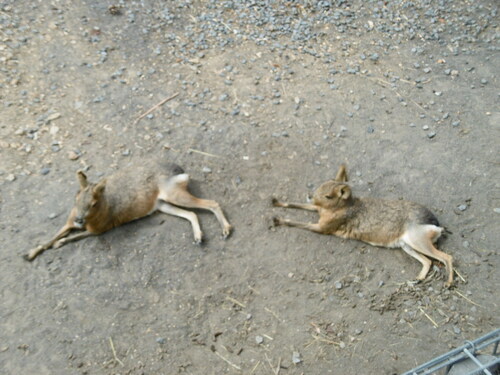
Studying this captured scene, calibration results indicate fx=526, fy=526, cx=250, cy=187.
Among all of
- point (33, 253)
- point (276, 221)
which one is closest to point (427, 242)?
point (276, 221)

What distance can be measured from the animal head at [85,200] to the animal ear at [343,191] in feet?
6.83

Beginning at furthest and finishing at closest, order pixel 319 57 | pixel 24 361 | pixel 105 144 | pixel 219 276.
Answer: pixel 319 57 → pixel 105 144 → pixel 219 276 → pixel 24 361

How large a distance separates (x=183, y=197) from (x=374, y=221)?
69.8 inches

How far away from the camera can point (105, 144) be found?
Result: 534 cm

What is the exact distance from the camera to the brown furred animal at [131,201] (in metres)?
4.44

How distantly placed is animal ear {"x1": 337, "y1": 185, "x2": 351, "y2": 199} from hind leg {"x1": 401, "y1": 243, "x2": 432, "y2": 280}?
72cm

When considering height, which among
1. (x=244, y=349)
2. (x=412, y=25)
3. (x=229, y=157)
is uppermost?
(x=412, y=25)

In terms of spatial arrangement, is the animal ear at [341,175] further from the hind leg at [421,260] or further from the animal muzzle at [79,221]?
the animal muzzle at [79,221]

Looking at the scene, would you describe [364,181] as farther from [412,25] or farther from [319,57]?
[412,25]

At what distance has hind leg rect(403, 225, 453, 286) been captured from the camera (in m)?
4.70

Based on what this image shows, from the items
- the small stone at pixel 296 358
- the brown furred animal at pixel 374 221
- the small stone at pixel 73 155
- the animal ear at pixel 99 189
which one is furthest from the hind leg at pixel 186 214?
the small stone at pixel 296 358

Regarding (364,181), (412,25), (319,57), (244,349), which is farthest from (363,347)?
(412,25)

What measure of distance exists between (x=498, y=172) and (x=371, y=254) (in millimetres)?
1844

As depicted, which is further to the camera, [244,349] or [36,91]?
[36,91]
